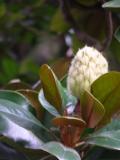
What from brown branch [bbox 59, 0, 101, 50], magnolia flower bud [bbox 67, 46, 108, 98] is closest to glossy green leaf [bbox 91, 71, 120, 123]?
magnolia flower bud [bbox 67, 46, 108, 98]

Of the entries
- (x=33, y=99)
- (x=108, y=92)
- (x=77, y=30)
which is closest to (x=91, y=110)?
(x=108, y=92)

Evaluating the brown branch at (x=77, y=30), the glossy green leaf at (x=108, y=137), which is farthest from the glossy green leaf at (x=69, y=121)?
the brown branch at (x=77, y=30)

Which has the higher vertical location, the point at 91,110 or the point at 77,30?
the point at 91,110

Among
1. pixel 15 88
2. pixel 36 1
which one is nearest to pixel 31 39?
pixel 36 1

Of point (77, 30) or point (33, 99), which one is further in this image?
point (77, 30)

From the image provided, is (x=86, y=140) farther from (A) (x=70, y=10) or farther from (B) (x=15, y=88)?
(A) (x=70, y=10)

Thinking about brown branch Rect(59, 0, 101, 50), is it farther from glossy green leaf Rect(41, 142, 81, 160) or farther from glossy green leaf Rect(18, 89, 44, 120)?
glossy green leaf Rect(41, 142, 81, 160)

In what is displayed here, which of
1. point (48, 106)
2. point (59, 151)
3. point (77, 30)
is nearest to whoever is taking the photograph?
point (59, 151)

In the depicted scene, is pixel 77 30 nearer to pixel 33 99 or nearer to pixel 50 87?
pixel 33 99

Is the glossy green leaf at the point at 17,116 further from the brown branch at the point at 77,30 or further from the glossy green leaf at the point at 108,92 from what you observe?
the brown branch at the point at 77,30
